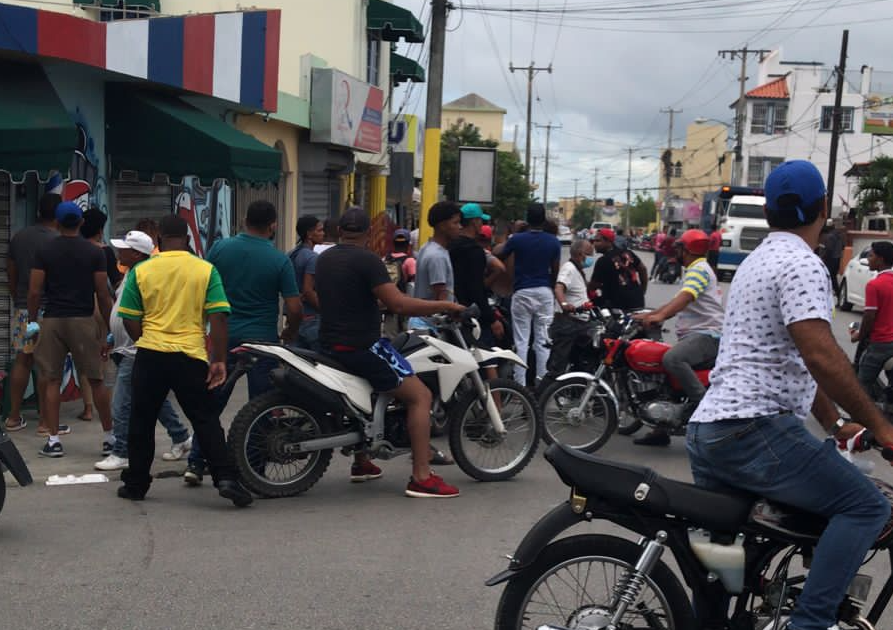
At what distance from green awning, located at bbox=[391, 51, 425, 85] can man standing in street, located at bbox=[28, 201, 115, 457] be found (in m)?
21.7

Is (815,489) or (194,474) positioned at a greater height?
(815,489)

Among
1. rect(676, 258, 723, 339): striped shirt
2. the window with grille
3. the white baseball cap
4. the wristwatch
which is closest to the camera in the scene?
the wristwatch

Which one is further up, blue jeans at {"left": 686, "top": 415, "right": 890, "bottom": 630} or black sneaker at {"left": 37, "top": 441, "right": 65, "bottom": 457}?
blue jeans at {"left": 686, "top": 415, "right": 890, "bottom": 630}

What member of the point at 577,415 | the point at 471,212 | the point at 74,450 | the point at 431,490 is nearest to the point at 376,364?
the point at 431,490

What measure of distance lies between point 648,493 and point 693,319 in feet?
16.6

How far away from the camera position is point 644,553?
3711 mm

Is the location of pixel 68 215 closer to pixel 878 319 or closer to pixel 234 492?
pixel 234 492

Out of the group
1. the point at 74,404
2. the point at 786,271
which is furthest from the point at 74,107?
the point at 786,271

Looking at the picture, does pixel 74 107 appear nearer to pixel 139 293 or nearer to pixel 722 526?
pixel 139 293

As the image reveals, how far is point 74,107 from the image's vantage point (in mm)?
10836

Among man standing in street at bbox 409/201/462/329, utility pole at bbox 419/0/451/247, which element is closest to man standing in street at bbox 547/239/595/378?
man standing in street at bbox 409/201/462/329

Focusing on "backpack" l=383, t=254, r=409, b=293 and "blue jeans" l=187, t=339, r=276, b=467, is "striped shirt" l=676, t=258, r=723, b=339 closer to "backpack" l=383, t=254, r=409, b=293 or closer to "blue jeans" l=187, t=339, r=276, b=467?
"blue jeans" l=187, t=339, r=276, b=467

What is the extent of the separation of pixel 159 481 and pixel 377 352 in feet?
6.11

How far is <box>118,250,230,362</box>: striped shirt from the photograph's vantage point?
672cm
